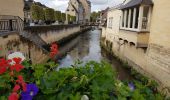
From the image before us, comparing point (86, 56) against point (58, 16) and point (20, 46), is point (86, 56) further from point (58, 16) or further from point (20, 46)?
point (58, 16)

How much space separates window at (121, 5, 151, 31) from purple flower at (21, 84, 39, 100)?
11413mm

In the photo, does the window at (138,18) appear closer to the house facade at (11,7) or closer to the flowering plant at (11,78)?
the house facade at (11,7)

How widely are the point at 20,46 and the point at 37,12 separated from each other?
69.8ft

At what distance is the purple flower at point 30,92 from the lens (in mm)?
1635

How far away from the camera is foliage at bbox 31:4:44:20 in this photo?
102 feet

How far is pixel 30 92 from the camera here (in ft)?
5.49

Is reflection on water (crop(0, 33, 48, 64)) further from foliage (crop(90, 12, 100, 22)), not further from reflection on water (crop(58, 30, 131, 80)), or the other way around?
foliage (crop(90, 12, 100, 22))

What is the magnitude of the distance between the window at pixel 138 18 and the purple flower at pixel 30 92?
37.4ft

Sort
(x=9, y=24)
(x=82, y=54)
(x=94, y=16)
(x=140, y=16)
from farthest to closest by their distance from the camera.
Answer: (x=94, y=16) < (x=82, y=54) < (x=9, y=24) < (x=140, y=16)

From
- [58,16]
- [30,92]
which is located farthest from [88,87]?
[58,16]

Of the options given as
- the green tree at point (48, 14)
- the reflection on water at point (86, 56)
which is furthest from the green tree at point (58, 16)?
the reflection on water at point (86, 56)

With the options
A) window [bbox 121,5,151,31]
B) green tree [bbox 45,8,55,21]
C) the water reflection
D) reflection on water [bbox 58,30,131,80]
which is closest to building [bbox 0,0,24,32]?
reflection on water [bbox 58,30,131,80]

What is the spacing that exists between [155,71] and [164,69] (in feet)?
3.82

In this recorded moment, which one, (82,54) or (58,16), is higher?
(58,16)
